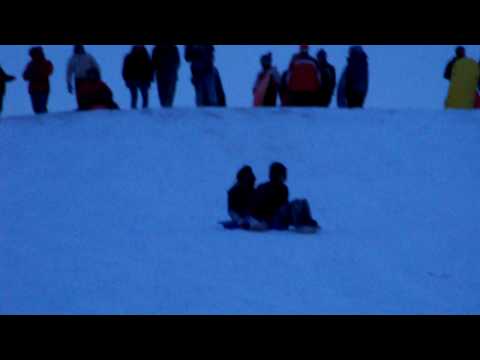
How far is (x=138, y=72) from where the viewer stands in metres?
16.1

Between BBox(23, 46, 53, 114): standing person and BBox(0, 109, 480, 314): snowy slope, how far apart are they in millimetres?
502

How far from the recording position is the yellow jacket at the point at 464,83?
16609mm

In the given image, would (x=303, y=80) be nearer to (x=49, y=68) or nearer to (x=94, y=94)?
(x=94, y=94)

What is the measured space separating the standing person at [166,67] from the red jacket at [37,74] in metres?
1.56

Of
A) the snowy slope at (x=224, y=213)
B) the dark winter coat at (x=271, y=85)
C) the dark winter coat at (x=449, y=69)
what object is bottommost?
the snowy slope at (x=224, y=213)

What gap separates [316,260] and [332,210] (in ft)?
10.7

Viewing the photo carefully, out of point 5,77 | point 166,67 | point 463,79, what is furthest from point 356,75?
point 5,77

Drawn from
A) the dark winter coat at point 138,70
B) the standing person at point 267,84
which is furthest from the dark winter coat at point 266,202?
the dark winter coat at point 138,70

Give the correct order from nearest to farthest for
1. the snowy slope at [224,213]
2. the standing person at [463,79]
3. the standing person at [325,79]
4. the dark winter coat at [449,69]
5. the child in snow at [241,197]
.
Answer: the snowy slope at [224,213], the child in snow at [241,197], the standing person at [325,79], the standing person at [463,79], the dark winter coat at [449,69]

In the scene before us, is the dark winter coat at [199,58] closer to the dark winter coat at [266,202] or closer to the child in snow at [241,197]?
the child in snow at [241,197]

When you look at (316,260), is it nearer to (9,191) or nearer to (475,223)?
(475,223)
